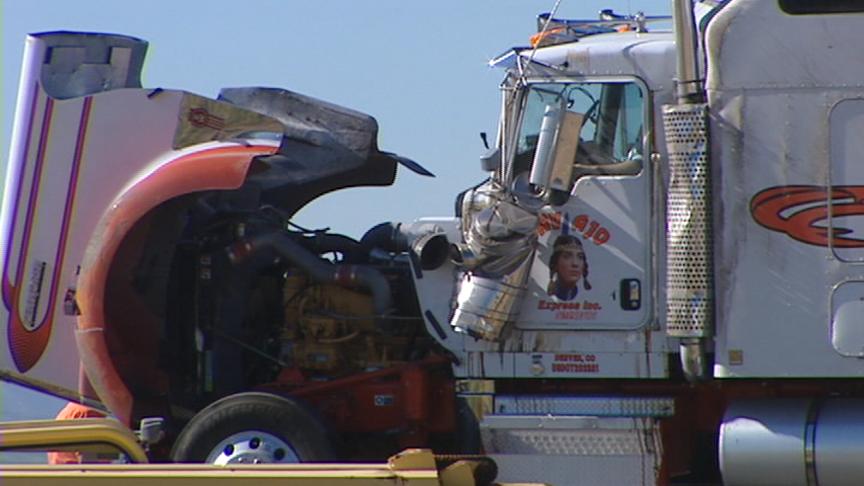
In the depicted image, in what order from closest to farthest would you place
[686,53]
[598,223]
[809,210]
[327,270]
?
[809,210] < [686,53] < [598,223] < [327,270]

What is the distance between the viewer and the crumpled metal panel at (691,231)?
8727 millimetres

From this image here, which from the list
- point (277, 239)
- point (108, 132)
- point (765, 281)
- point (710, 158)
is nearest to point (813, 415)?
point (765, 281)

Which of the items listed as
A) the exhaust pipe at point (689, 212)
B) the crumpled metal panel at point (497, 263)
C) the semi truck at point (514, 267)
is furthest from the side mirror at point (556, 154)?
the exhaust pipe at point (689, 212)

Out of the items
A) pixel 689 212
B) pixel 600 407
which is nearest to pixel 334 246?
pixel 600 407

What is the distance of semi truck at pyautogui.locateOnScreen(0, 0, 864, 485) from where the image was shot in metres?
8.70

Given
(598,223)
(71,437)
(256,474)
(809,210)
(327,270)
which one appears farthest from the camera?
(327,270)

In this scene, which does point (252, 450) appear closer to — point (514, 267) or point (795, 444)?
point (514, 267)

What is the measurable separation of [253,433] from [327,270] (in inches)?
48.1

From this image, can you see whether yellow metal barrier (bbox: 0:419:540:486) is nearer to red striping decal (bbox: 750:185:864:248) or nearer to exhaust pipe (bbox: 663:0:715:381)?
exhaust pipe (bbox: 663:0:715:381)

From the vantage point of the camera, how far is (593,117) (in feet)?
30.2

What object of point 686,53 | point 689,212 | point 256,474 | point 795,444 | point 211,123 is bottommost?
point 795,444

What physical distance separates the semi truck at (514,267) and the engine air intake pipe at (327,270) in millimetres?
18

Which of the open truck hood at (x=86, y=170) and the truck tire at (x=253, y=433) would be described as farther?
the open truck hood at (x=86, y=170)

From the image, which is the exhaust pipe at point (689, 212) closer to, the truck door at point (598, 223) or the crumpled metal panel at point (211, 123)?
the truck door at point (598, 223)
